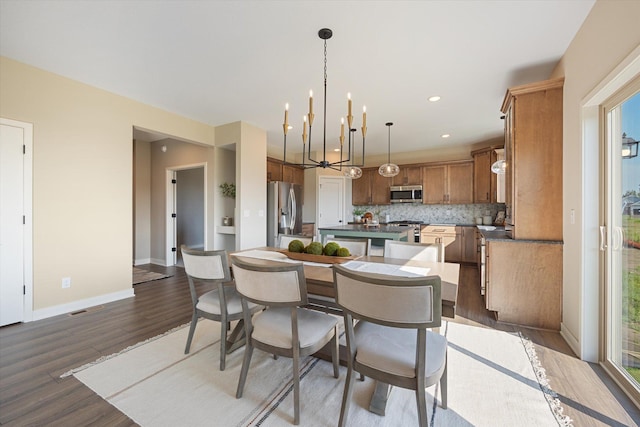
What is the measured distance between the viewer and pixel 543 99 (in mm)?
2564

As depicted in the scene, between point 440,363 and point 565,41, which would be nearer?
point 440,363

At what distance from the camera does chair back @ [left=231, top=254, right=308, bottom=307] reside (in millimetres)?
1383

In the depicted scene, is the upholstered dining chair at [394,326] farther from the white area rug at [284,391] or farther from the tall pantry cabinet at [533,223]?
the tall pantry cabinet at [533,223]

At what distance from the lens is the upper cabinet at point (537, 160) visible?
8.30ft

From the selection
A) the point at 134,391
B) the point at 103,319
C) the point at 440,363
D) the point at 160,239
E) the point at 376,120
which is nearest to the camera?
the point at 440,363

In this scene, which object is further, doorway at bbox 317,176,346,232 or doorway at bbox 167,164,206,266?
doorway at bbox 167,164,206,266

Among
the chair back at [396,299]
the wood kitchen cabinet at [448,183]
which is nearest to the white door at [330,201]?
the wood kitchen cabinet at [448,183]

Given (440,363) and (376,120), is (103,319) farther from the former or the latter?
(376,120)

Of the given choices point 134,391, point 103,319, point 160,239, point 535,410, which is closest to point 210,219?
point 160,239

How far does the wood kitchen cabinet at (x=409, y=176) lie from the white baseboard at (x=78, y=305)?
5.78 m

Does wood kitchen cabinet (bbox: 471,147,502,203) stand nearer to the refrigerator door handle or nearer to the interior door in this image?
the refrigerator door handle

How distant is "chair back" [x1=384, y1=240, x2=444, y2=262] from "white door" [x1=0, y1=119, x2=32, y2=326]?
374 centimetres

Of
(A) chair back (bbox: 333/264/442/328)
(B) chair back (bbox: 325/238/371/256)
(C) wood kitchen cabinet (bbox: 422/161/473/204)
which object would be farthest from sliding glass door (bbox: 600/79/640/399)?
(C) wood kitchen cabinet (bbox: 422/161/473/204)

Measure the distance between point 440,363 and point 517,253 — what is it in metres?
2.01
